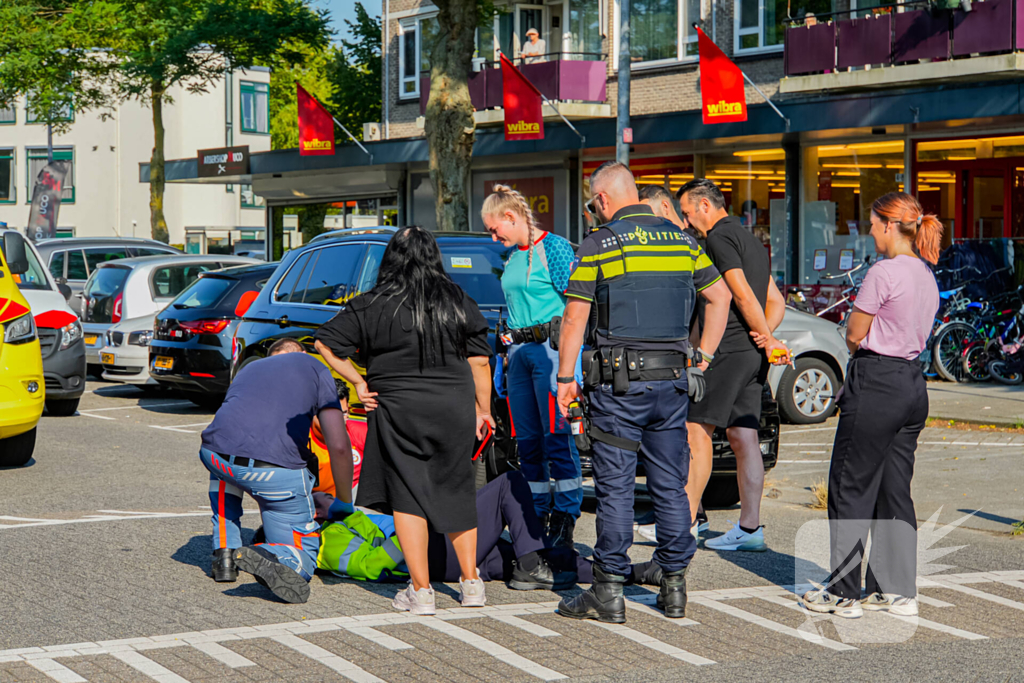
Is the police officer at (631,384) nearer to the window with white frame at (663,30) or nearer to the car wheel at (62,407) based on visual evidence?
the car wheel at (62,407)

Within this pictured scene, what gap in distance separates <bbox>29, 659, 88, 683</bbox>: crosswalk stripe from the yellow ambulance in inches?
200

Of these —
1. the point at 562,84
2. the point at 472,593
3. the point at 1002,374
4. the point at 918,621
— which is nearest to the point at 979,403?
the point at 1002,374

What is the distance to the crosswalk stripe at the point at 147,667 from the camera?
187 inches

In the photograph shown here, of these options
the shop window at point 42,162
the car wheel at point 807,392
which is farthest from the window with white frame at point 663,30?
the shop window at point 42,162

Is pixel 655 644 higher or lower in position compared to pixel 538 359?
lower

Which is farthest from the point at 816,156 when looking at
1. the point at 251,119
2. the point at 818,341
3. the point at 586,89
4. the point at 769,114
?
the point at 251,119

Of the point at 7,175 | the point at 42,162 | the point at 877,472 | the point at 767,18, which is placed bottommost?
the point at 877,472

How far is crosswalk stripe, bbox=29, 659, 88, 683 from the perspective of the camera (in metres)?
4.73

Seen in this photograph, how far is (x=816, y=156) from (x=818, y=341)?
1065cm

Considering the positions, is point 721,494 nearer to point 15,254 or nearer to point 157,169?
point 15,254

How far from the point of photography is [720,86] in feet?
68.1

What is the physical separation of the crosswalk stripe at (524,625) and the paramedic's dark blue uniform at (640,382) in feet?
1.28

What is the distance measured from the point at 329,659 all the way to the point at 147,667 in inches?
27.8

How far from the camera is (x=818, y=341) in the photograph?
1291 centimetres
